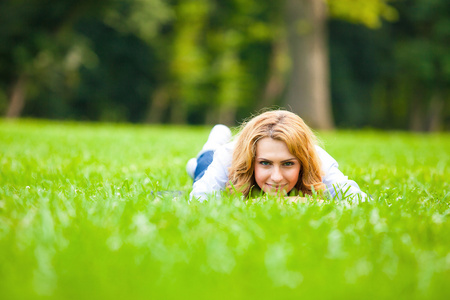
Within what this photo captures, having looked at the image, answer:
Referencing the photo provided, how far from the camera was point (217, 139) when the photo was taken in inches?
166

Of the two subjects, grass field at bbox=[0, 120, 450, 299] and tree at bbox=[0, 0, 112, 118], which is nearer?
grass field at bbox=[0, 120, 450, 299]

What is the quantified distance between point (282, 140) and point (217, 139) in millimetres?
1398

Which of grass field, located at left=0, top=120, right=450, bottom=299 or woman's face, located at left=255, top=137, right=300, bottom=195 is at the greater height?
woman's face, located at left=255, top=137, right=300, bottom=195

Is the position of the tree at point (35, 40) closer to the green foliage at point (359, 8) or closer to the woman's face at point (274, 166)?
the green foliage at point (359, 8)

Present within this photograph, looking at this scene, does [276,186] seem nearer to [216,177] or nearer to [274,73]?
[216,177]

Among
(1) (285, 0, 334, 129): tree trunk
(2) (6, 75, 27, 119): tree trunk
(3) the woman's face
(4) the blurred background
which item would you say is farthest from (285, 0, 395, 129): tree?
(2) (6, 75, 27, 119): tree trunk

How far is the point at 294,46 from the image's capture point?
50.9 feet

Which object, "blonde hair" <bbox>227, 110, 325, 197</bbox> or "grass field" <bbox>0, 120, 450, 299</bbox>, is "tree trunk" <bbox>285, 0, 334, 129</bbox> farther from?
"grass field" <bbox>0, 120, 450, 299</bbox>

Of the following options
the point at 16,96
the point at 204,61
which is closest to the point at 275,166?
the point at 16,96

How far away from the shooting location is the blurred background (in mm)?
18859

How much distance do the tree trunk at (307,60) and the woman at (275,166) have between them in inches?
468

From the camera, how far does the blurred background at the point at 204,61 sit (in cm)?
1886

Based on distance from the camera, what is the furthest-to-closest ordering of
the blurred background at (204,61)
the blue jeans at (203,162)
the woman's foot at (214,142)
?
the blurred background at (204,61), the woman's foot at (214,142), the blue jeans at (203,162)

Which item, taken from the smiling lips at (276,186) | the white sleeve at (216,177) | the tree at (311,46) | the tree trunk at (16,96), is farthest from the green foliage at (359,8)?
the tree trunk at (16,96)
